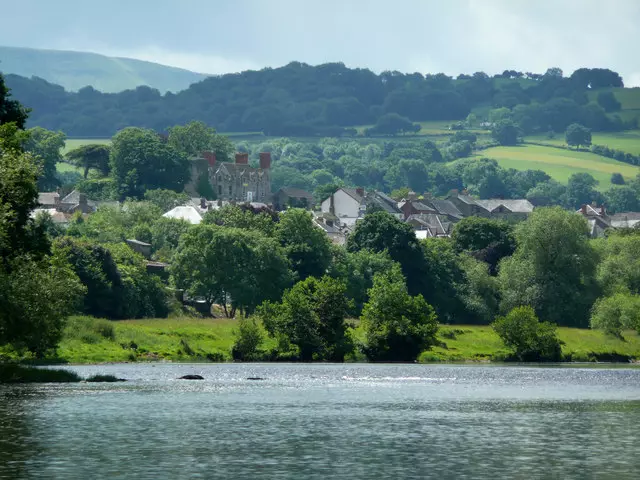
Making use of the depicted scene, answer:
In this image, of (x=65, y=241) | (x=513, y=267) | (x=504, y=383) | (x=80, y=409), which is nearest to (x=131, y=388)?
(x=80, y=409)

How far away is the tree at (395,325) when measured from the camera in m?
119

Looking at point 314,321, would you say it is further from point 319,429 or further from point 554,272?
point 319,429

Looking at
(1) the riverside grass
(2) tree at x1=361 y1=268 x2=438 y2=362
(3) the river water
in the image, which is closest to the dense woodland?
(2) tree at x1=361 y1=268 x2=438 y2=362

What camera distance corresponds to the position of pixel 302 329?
4658 inches

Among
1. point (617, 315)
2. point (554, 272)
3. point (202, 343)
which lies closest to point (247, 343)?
point (202, 343)

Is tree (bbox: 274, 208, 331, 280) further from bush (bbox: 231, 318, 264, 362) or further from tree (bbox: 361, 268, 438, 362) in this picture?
tree (bbox: 361, 268, 438, 362)

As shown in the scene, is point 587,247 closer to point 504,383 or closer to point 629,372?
point 629,372

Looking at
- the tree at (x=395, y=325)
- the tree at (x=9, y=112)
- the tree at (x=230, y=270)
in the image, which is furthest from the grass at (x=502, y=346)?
the tree at (x=9, y=112)

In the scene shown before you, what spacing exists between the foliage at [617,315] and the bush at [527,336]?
37.2ft

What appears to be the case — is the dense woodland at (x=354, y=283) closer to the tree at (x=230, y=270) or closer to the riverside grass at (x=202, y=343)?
the tree at (x=230, y=270)

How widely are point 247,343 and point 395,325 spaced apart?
42.4ft

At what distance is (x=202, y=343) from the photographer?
12294 centimetres

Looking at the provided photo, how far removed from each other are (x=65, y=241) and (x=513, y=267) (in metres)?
53.2

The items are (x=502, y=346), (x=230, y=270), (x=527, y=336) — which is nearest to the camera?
(x=527, y=336)
